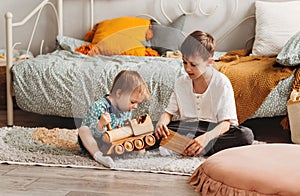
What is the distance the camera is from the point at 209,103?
8.84 feet

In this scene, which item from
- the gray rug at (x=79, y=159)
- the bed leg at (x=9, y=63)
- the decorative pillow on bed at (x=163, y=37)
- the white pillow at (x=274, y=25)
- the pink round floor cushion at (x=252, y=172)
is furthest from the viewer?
the white pillow at (x=274, y=25)

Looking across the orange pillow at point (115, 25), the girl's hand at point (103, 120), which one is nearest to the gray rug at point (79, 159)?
the girl's hand at point (103, 120)

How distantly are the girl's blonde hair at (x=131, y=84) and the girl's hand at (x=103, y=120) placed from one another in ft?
0.35

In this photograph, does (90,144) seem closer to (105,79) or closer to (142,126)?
(142,126)

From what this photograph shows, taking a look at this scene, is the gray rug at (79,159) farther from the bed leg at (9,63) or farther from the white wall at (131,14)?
the white wall at (131,14)

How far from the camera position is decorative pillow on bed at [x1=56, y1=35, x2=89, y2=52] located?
12.5 ft

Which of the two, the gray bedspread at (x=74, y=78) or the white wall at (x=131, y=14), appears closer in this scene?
the gray bedspread at (x=74, y=78)

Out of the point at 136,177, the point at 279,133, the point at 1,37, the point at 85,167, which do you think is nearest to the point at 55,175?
the point at 85,167

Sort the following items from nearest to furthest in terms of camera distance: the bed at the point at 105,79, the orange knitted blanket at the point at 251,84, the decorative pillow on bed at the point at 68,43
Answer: the bed at the point at 105,79 → the orange knitted blanket at the point at 251,84 → the decorative pillow on bed at the point at 68,43

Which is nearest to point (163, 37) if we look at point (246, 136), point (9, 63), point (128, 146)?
point (9, 63)

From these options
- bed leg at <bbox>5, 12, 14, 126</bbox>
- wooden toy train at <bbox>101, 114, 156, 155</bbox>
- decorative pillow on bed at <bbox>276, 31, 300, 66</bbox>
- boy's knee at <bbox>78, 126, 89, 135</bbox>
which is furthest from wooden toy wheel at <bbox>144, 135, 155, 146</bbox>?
bed leg at <bbox>5, 12, 14, 126</bbox>

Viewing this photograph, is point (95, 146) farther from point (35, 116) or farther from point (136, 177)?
point (35, 116)

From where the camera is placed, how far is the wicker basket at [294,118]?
293 centimetres

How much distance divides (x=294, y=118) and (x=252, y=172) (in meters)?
0.96
